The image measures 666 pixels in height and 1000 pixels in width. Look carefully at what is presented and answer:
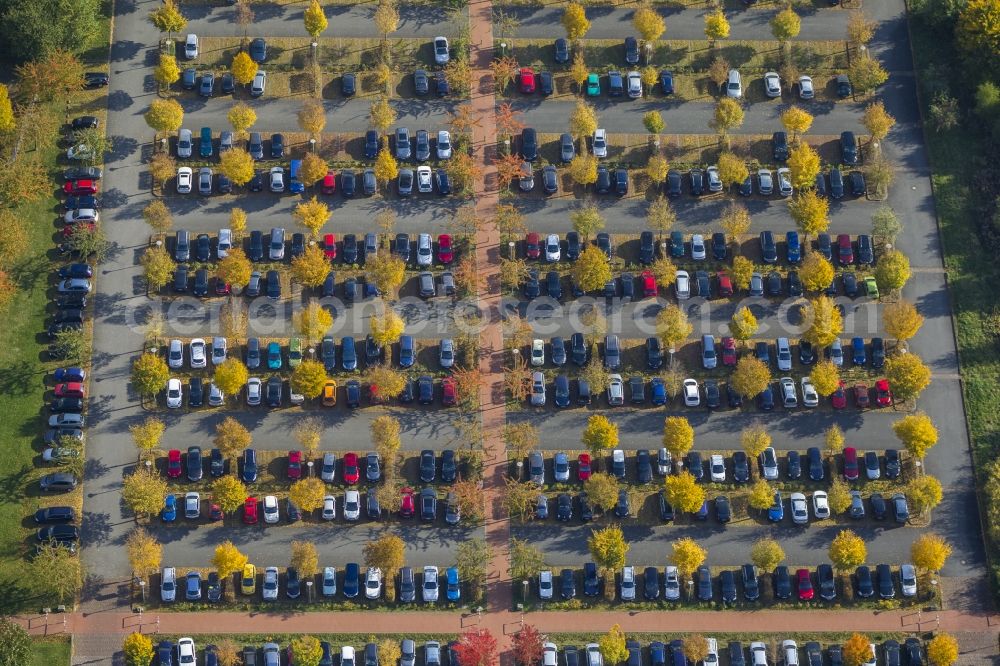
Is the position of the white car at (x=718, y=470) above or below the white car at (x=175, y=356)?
below

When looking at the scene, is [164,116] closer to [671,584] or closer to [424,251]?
[424,251]

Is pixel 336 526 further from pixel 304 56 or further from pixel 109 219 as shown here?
pixel 304 56

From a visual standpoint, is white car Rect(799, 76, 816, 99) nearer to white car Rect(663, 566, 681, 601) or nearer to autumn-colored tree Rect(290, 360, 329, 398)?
white car Rect(663, 566, 681, 601)

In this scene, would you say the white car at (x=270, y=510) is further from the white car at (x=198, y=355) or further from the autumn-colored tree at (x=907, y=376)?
the autumn-colored tree at (x=907, y=376)

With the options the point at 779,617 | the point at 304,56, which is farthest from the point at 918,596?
the point at 304,56

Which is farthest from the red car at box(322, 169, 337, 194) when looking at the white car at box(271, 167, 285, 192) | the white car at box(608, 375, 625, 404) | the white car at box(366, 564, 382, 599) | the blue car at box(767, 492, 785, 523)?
the blue car at box(767, 492, 785, 523)

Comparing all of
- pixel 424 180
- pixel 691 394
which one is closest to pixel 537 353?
pixel 691 394

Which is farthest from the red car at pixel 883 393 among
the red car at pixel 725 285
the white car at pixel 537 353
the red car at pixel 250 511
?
the red car at pixel 250 511
